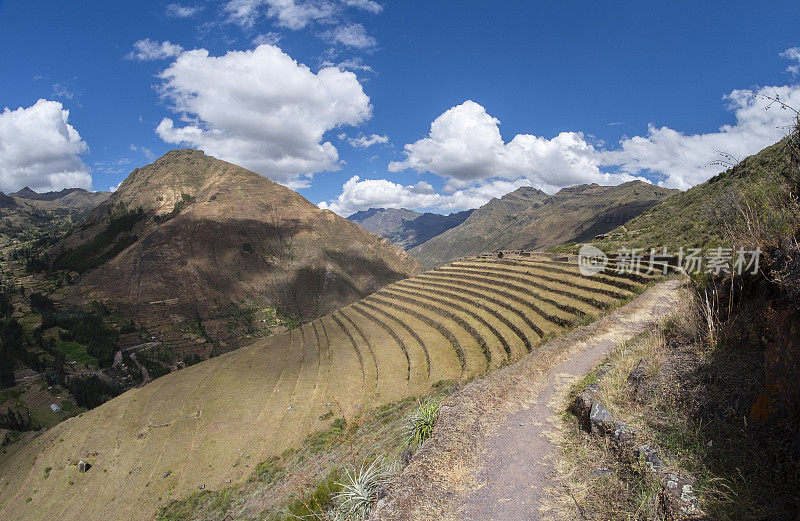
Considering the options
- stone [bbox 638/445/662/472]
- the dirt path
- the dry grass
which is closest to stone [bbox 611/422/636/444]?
the dry grass

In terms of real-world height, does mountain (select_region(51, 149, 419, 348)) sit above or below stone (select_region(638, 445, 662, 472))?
above

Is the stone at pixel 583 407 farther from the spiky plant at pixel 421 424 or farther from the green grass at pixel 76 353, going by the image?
the green grass at pixel 76 353

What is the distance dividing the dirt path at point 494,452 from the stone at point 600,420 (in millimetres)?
847

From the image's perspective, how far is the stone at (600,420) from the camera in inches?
217

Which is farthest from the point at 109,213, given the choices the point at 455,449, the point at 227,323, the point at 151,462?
the point at 455,449

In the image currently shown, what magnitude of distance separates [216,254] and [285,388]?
122621 mm

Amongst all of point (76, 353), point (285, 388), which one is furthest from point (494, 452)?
point (76, 353)

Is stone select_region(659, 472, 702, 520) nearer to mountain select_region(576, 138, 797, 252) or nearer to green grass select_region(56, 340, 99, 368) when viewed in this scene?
mountain select_region(576, 138, 797, 252)

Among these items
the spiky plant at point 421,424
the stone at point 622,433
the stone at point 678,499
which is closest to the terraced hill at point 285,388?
the spiky plant at point 421,424

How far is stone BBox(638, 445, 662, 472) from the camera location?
4.28m

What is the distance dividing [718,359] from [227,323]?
399ft

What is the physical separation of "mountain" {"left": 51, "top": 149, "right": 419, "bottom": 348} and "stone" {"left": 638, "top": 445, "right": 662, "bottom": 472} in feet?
379

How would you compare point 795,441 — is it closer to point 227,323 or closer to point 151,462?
point 151,462

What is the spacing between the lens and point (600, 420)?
573 centimetres
